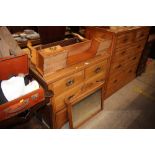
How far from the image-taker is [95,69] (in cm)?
211

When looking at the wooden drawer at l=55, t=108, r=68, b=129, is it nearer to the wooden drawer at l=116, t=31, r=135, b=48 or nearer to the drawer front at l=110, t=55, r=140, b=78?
the drawer front at l=110, t=55, r=140, b=78

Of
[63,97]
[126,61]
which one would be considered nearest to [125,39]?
[126,61]

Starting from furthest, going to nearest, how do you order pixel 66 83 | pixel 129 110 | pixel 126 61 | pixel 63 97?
pixel 126 61, pixel 129 110, pixel 63 97, pixel 66 83

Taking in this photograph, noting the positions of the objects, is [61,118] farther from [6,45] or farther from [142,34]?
[142,34]

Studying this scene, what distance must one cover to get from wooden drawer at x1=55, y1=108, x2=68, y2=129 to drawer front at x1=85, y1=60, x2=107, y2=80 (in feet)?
1.80

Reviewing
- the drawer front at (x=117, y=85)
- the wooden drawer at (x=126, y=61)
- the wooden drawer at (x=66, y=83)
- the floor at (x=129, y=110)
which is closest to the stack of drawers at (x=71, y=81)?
the wooden drawer at (x=66, y=83)

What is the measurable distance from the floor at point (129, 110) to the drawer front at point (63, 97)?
45cm

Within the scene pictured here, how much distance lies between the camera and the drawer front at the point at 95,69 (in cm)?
202

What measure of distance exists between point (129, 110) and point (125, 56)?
90cm

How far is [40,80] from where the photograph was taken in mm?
1620

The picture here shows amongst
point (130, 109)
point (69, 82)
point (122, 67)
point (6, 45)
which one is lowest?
point (130, 109)

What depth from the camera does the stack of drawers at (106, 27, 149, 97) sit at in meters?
2.31
